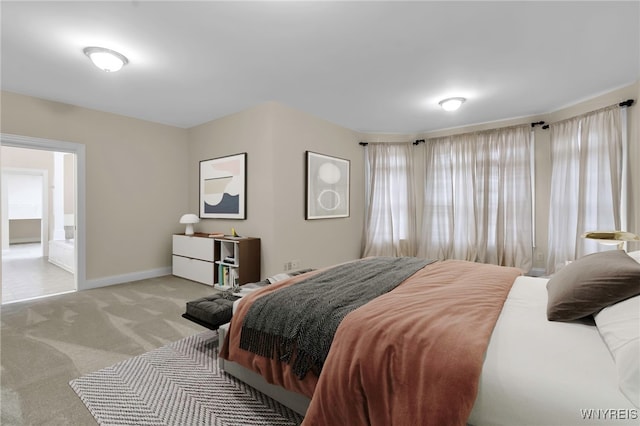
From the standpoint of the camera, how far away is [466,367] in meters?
1.02

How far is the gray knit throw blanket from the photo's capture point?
4.65 ft

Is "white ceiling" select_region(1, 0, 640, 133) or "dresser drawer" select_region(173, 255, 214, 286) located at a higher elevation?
"white ceiling" select_region(1, 0, 640, 133)

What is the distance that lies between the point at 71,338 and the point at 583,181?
239 inches

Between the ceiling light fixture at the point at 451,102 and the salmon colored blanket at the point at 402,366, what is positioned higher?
the ceiling light fixture at the point at 451,102

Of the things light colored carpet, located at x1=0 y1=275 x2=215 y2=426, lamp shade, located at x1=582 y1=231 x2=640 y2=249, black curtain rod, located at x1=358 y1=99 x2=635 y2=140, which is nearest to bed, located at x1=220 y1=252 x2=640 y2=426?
light colored carpet, located at x1=0 y1=275 x2=215 y2=426

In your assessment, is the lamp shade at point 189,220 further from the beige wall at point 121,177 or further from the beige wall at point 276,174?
the beige wall at point 121,177

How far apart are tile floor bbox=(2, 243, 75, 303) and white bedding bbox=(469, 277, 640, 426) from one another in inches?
199

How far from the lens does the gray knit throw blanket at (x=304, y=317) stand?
4.65 ft

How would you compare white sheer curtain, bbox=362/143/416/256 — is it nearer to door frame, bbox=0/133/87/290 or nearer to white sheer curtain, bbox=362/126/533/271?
white sheer curtain, bbox=362/126/533/271

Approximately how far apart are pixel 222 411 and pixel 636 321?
2.02 m

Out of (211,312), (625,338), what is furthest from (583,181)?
(211,312)

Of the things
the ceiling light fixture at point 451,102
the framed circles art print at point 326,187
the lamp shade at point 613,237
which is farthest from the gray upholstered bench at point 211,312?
the ceiling light fixture at point 451,102

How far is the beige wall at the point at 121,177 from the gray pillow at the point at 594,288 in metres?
5.21

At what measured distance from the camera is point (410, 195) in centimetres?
533
